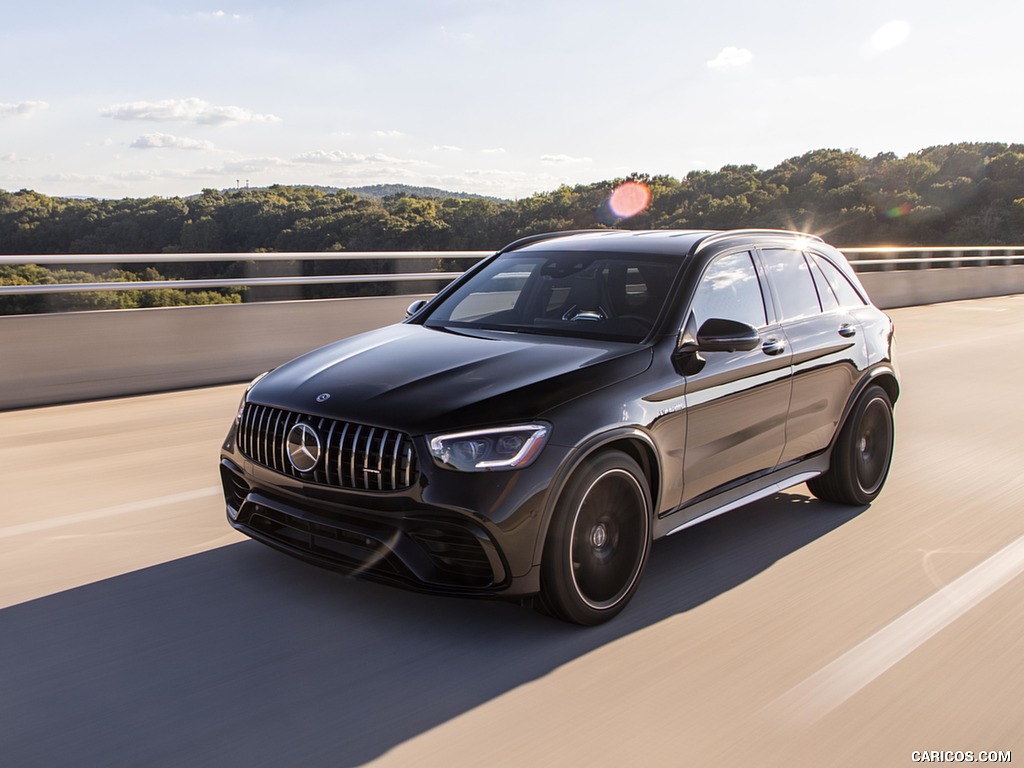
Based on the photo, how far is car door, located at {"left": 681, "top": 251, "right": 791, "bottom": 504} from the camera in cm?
470

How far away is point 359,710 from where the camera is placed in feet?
11.2

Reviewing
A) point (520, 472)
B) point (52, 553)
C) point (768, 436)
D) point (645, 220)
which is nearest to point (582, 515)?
point (520, 472)

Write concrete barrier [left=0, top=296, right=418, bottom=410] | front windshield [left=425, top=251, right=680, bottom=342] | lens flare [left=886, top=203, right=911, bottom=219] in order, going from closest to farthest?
front windshield [left=425, top=251, right=680, bottom=342], concrete barrier [left=0, top=296, right=418, bottom=410], lens flare [left=886, top=203, right=911, bottom=219]

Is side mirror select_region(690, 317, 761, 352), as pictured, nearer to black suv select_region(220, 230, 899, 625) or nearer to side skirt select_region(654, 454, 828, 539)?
black suv select_region(220, 230, 899, 625)

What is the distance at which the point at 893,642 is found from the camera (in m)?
4.07

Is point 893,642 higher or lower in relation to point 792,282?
lower

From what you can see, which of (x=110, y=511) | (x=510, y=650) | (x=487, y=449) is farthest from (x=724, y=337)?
(x=110, y=511)

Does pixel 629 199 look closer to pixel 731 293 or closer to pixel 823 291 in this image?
pixel 823 291

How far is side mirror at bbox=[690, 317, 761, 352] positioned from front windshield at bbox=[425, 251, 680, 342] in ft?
0.78

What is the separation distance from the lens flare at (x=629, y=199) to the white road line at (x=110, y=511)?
139 feet

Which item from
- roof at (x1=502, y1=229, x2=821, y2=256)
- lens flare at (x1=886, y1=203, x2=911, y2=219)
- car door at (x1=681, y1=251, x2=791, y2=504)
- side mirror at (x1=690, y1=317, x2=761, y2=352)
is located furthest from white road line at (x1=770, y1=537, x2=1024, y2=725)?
lens flare at (x1=886, y1=203, x2=911, y2=219)

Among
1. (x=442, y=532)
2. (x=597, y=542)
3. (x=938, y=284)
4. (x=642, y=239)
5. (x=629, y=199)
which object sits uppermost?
(x=629, y=199)

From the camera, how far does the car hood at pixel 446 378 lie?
3.98 meters

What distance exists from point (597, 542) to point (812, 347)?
2.02 m
